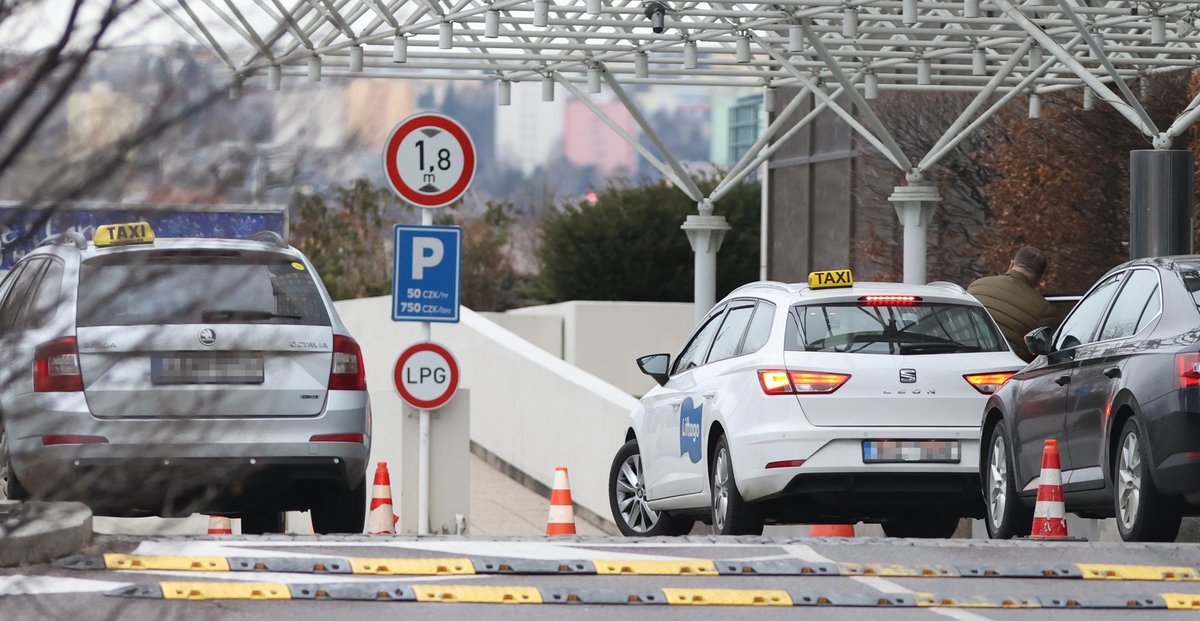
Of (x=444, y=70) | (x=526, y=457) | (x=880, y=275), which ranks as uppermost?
(x=444, y=70)

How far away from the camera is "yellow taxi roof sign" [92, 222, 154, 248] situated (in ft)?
11.9

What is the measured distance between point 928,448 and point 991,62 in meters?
13.1

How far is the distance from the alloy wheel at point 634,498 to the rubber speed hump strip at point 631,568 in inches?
173

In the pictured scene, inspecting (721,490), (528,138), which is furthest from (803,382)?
(528,138)

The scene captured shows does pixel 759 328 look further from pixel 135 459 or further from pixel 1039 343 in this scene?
pixel 135 459

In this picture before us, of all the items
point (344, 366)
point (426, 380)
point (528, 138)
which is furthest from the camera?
point (426, 380)

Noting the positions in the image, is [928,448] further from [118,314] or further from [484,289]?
[484,289]

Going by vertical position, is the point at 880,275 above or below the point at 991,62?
below

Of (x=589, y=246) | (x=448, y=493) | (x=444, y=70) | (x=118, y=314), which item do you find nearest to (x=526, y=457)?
(x=444, y=70)

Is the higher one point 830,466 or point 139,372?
point 139,372

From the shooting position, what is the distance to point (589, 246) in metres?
36.6

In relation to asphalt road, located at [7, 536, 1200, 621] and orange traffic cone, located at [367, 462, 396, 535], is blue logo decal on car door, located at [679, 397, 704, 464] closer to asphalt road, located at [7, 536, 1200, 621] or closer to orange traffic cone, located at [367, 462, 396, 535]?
orange traffic cone, located at [367, 462, 396, 535]

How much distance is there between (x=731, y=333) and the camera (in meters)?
12.2

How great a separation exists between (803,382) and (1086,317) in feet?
4.95
